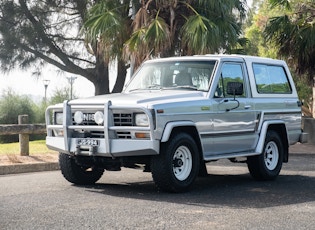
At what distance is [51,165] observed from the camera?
13.2m

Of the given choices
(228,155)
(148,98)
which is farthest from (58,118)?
(228,155)

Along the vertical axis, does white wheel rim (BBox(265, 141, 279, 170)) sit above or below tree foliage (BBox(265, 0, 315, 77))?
below

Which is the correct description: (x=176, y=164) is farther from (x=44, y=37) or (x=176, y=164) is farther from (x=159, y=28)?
(x=44, y=37)

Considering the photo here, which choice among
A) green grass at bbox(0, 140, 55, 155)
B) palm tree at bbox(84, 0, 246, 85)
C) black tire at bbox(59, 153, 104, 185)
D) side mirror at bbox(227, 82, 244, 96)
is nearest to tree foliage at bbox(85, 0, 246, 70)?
palm tree at bbox(84, 0, 246, 85)

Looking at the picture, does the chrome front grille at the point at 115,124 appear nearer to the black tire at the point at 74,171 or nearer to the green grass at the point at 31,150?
the black tire at the point at 74,171

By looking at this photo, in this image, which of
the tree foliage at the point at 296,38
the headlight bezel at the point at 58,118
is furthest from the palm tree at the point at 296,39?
the headlight bezel at the point at 58,118

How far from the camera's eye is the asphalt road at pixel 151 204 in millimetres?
6805

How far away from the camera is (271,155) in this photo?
11086mm

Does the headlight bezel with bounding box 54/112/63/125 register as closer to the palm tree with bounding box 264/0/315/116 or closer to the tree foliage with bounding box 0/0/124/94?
the palm tree with bounding box 264/0/315/116

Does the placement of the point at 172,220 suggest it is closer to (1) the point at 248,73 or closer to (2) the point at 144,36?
(1) the point at 248,73

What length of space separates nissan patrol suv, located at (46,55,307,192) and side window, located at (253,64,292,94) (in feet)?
0.06

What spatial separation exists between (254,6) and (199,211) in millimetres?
62518

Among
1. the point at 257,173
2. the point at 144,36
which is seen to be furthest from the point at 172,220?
the point at 144,36

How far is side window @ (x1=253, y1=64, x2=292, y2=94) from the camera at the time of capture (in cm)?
1093
